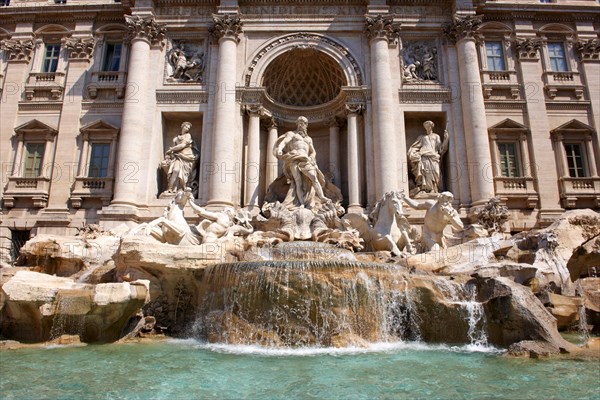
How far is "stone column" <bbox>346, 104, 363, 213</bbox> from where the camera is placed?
1656 centimetres

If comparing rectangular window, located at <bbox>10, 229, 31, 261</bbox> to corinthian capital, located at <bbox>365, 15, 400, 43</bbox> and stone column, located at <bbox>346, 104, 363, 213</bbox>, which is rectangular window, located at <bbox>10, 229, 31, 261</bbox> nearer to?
stone column, located at <bbox>346, 104, 363, 213</bbox>

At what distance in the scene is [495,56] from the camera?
62.3ft

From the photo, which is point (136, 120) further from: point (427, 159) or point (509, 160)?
point (509, 160)

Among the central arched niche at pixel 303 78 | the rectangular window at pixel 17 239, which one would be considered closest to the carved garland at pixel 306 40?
the central arched niche at pixel 303 78

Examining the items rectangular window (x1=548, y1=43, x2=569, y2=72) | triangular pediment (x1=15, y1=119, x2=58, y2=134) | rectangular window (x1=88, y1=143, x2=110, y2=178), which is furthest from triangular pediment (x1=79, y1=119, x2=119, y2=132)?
rectangular window (x1=548, y1=43, x2=569, y2=72)

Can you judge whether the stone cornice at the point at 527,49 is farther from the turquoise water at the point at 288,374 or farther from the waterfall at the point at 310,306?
the turquoise water at the point at 288,374

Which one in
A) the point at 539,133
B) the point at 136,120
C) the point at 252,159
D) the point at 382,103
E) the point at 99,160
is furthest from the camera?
the point at 99,160

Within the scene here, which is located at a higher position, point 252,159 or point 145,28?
point 145,28

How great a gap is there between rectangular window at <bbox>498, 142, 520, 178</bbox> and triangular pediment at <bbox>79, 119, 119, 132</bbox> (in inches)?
651

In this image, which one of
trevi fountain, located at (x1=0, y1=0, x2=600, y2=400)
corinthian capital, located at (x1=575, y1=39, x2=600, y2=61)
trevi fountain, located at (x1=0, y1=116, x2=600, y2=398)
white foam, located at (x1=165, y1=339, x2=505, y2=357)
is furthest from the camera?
corinthian capital, located at (x1=575, y1=39, x2=600, y2=61)

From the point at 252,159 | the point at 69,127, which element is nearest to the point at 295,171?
the point at 252,159

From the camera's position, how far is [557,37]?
19.4m

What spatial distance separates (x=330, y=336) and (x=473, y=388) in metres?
3.43

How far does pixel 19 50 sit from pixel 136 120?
7643 mm
